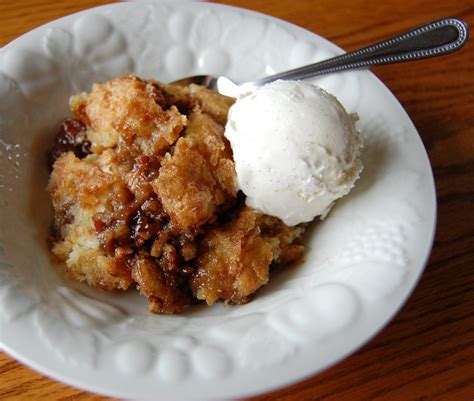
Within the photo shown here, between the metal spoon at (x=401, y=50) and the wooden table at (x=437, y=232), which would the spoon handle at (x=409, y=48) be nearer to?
the metal spoon at (x=401, y=50)

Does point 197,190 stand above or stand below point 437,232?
above

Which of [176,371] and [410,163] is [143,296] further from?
[410,163]

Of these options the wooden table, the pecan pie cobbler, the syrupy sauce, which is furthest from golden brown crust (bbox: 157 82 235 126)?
the wooden table

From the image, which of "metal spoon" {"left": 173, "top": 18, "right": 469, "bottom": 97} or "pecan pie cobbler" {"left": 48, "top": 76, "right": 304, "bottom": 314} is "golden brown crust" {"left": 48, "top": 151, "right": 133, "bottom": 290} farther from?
"metal spoon" {"left": 173, "top": 18, "right": 469, "bottom": 97}

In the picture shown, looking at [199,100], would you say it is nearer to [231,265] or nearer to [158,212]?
[158,212]

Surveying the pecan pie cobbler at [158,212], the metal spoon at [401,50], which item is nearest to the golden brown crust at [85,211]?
the pecan pie cobbler at [158,212]

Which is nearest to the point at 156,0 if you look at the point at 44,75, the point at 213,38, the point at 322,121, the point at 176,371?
the point at 213,38

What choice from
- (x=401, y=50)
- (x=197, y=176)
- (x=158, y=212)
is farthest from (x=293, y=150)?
(x=401, y=50)
